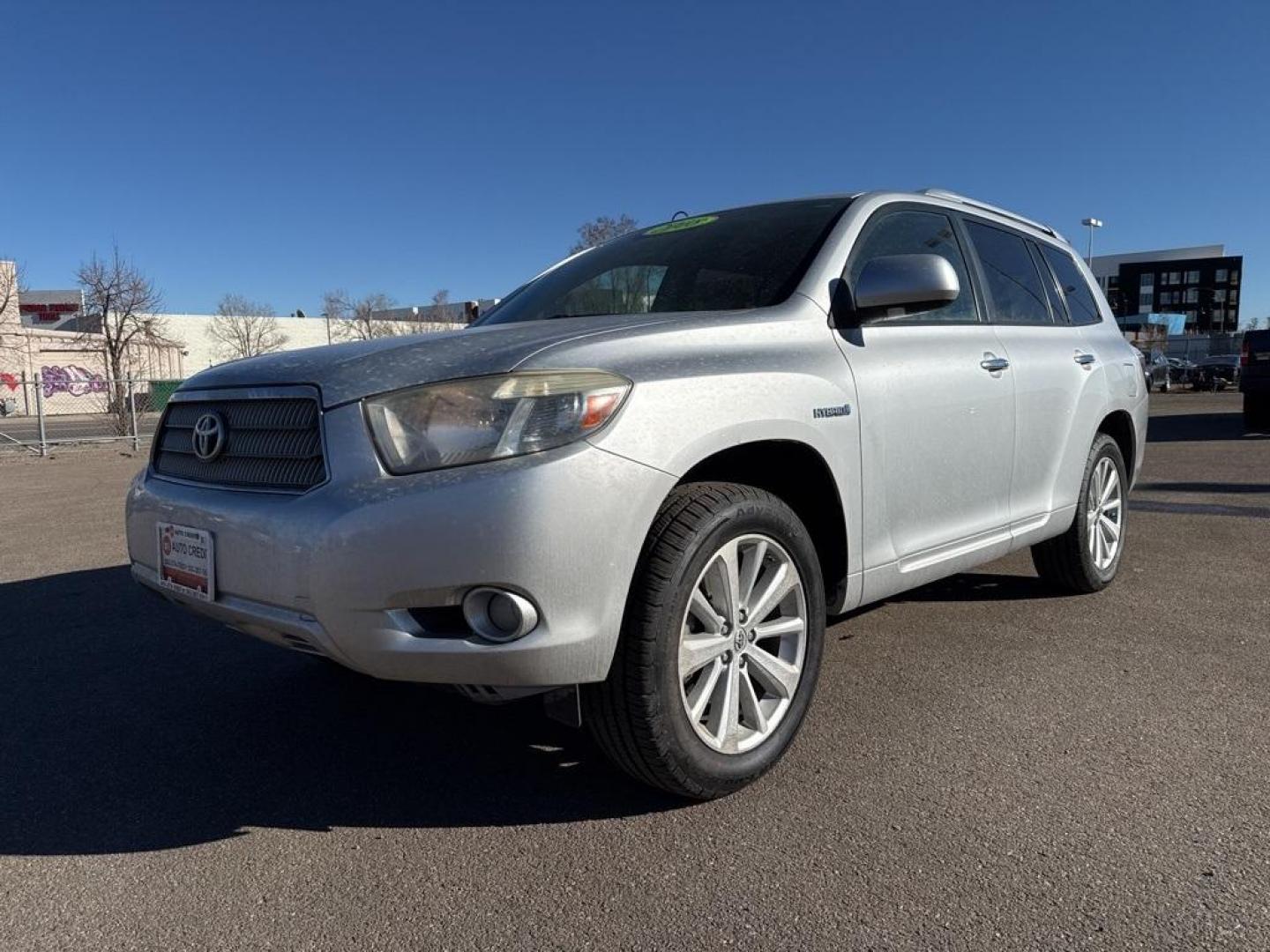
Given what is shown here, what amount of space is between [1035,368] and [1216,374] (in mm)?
39395

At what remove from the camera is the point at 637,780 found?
104 inches

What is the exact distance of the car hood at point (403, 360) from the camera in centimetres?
229

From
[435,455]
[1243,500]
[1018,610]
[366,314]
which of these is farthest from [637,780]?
[366,314]

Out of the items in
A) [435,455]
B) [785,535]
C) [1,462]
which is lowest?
[1,462]

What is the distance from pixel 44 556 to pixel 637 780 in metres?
5.66

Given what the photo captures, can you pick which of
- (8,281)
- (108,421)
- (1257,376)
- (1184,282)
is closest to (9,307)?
(8,281)

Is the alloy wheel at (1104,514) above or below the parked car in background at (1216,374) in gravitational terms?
above

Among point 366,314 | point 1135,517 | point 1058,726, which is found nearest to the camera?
point 1058,726

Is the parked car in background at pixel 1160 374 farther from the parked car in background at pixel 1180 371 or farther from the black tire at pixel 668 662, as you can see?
the black tire at pixel 668 662

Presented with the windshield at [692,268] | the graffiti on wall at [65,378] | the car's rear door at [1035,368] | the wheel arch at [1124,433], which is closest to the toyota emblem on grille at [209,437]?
the windshield at [692,268]

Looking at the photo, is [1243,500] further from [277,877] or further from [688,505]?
[277,877]

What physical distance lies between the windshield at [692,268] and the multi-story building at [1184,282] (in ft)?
339

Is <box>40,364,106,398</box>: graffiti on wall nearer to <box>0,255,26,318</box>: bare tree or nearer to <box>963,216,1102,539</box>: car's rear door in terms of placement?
<box>0,255,26,318</box>: bare tree

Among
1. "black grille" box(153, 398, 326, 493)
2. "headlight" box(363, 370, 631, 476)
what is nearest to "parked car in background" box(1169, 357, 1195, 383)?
"headlight" box(363, 370, 631, 476)
